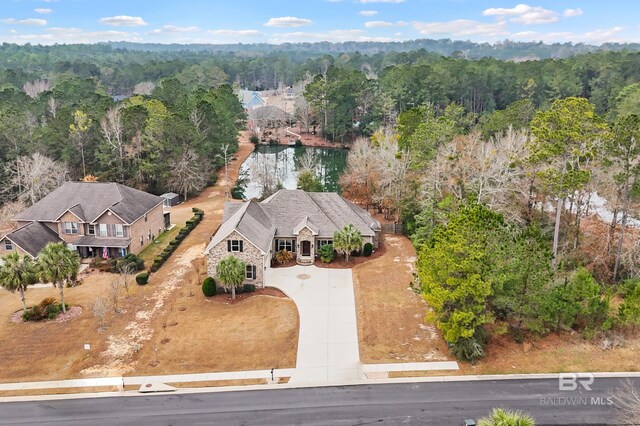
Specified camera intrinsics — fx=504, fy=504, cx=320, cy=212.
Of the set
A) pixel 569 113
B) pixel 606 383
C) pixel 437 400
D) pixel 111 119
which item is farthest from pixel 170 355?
pixel 111 119

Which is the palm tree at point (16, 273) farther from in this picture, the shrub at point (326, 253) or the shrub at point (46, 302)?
the shrub at point (326, 253)

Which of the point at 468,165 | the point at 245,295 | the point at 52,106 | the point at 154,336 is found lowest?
the point at 154,336

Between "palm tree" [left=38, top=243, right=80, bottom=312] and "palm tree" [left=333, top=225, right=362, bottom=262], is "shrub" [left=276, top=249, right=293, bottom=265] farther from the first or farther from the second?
"palm tree" [left=38, top=243, right=80, bottom=312]

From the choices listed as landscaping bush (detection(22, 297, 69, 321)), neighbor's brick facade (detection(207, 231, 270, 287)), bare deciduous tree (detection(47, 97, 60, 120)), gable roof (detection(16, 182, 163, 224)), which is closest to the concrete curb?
landscaping bush (detection(22, 297, 69, 321))

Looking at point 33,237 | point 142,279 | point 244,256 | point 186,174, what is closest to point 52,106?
point 186,174

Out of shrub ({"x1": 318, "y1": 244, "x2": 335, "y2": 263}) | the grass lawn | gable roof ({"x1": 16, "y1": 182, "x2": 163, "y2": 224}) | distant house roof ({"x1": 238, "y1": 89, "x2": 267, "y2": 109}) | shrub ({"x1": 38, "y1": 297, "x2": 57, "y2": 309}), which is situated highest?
distant house roof ({"x1": 238, "y1": 89, "x2": 267, "y2": 109})

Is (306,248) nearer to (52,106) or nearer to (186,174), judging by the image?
(186,174)
